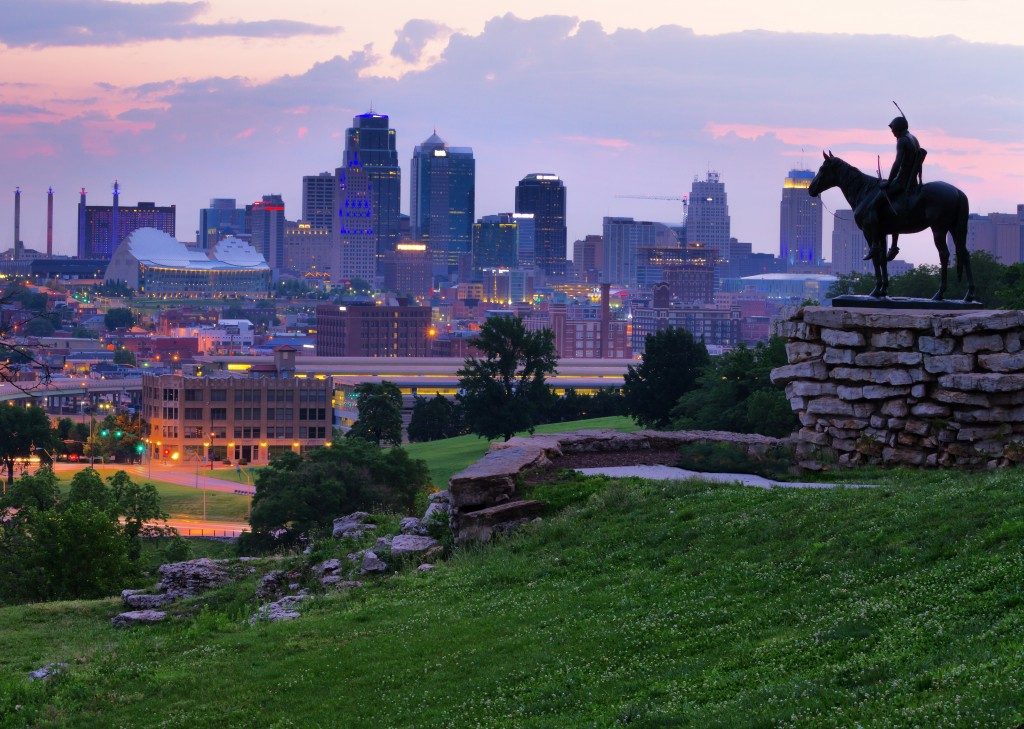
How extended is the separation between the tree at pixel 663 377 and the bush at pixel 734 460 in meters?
38.7

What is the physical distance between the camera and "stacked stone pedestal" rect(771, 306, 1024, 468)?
49.9 feet

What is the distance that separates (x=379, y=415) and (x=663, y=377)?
28163 millimetres

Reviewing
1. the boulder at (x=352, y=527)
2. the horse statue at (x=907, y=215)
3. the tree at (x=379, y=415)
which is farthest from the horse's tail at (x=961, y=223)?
the tree at (x=379, y=415)

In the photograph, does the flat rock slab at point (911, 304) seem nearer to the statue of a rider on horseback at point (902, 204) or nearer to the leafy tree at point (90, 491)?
the statue of a rider on horseback at point (902, 204)

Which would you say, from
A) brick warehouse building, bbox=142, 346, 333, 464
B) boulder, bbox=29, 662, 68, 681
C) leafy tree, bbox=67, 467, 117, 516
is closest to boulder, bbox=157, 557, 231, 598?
boulder, bbox=29, 662, 68, 681

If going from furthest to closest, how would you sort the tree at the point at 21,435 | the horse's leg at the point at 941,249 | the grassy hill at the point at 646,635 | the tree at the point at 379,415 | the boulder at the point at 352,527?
the tree at the point at 21,435
the tree at the point at 379,415
the boulder at the point at 352,527
the horse's leg at the point at 941,249
the grassy hill at the point at 646,635

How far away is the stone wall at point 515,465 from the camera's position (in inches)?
605

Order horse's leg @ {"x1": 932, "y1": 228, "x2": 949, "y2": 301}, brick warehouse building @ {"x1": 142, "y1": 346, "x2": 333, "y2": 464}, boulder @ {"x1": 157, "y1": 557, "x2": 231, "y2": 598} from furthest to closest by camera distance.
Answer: brick warehouse building @ {"x1": 142, "y1": 346, "x2": 333, "y2": 464}, horse's leg @ {"x1": 932, "y1": 228, "x2": 949, "y2": 301}, boulder @ {"x1": 157, "y1": 557, "x2": 231, "y2": 598}

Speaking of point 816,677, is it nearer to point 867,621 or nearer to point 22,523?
point 867,621

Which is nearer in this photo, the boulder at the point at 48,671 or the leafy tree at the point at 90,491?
the boulder at the point at 48,671

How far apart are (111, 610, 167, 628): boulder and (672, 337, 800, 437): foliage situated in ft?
75.5

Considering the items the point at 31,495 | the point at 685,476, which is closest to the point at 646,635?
the point at 685,476

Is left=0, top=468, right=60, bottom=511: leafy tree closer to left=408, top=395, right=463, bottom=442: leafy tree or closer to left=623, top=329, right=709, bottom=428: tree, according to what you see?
left=623, top=329, right=709, bottom=428: tree

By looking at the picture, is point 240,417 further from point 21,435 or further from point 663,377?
point 663,377
